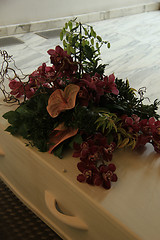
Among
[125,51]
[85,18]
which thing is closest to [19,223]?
[125,51]

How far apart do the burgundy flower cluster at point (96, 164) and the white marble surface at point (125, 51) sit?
1.57 metres

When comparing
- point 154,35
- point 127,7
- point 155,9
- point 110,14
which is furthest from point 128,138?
point 155,9

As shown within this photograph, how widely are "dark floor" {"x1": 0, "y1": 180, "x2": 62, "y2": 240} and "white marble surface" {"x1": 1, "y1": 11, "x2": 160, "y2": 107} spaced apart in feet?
4.86

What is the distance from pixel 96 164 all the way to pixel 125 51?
2.61m

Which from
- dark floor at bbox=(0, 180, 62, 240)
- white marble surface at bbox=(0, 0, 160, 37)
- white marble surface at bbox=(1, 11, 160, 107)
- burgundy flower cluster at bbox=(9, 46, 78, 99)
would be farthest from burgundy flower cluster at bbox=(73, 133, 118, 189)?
white marble surface at bbox=(0, 0, 160, 37)

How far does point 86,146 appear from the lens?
2.53 ft

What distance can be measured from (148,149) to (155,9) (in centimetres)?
504

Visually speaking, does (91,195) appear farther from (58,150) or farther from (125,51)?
(125,51)

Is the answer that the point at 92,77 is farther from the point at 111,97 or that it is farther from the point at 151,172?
the point at 151,172

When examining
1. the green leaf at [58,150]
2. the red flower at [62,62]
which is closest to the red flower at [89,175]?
the green leaf at [58,150]

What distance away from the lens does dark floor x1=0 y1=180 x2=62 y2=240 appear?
1023 millimetres

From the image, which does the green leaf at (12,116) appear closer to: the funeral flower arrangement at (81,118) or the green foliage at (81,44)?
the funeral flower arrangement at (81,118)

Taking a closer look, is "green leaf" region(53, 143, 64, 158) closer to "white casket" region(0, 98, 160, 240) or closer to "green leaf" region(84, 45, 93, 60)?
"white casket" region(0, 98, 160, 240)

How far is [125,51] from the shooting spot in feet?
10.4
